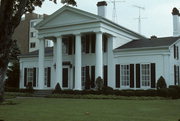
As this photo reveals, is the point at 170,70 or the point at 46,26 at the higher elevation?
the point at 46,26

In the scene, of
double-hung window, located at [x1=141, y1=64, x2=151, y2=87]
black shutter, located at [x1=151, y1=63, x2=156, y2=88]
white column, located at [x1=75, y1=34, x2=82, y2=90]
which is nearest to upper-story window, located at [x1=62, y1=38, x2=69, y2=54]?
white column, located at [x1=75, y1=34, x2=82, y2=90]

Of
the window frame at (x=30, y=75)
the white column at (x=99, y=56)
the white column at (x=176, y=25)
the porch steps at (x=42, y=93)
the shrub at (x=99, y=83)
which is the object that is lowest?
the porch steps at (x=42, y=93)

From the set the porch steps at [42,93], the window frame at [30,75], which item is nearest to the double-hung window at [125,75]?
the porch steps at [42,93]

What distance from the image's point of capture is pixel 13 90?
34.8m

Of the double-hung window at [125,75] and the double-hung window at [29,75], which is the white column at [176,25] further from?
the double-hung window at [29,75]

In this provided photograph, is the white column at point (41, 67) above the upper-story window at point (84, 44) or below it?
below

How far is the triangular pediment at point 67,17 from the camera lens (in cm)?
3042

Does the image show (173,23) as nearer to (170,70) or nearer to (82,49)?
(170,70)

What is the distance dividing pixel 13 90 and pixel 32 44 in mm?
38611

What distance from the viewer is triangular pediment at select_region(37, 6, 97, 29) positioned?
30419mm

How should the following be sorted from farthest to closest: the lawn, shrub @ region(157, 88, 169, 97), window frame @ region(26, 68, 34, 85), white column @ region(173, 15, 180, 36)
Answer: window frame @ region(26, 68, 34, 85) < white column @ region(173, 15, 180, 36) < shrub @ region(157, 88, 169, 97) < the lawn

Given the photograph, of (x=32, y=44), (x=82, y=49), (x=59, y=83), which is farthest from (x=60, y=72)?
(x=32, y=44)

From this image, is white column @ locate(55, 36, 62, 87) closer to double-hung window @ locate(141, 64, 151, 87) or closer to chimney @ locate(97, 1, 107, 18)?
chimney @ locate(97, 1, 107, 18)

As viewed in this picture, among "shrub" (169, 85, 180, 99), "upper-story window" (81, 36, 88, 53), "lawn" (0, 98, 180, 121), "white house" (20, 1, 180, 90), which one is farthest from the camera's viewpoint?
"upper-story window" (81, 36, 88, 53)
